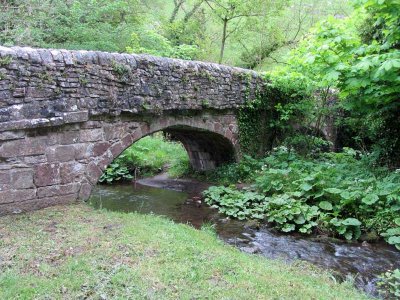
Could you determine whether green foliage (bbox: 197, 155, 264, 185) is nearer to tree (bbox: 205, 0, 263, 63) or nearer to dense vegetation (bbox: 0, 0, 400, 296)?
dense vegetation (bbox: 0, 0, 400, 296)

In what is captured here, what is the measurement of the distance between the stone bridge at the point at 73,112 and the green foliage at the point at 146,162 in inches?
159

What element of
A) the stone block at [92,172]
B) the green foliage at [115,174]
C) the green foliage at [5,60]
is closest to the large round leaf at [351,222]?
the stone block at [92,172]

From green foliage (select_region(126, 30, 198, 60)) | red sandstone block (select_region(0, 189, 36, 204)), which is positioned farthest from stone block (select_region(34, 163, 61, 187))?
green foliage (select_region(126, 30, 198, 60))

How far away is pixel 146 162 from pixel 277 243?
7201mm

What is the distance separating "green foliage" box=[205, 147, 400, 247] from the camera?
6500 mm

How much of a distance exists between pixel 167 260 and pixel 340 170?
5.64m

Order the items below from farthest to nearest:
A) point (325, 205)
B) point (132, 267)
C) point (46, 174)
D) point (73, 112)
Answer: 1. point (325, 205)
2. point (73, 112)
3. point (46, 174)
4. point (132, 267)

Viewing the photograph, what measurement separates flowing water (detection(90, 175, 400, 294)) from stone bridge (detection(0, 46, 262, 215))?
0.95m

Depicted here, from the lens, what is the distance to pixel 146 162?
41.9ft

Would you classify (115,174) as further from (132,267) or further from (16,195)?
(132,267)

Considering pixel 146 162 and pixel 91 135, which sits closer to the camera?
pixel 91 135

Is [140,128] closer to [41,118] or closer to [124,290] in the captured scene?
[41,118]

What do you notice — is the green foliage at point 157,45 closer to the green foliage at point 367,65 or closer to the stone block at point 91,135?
the green foliage at point 367,65

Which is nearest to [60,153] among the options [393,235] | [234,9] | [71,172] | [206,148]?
[71,172]
